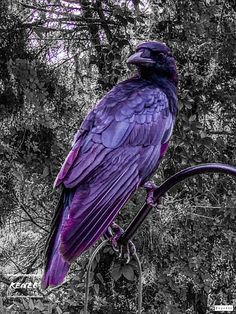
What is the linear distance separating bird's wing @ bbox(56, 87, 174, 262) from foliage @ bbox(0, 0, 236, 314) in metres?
1.20

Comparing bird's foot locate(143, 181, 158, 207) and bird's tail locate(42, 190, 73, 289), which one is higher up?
bird's foot locate(143, 181, 158, 207)

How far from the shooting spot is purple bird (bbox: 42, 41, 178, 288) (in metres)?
1.08

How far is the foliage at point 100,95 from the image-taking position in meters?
2.72

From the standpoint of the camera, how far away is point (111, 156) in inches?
50.3

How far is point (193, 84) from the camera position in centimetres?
279

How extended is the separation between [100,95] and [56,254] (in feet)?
6.11

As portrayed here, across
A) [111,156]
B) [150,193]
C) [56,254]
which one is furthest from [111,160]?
[56,254]

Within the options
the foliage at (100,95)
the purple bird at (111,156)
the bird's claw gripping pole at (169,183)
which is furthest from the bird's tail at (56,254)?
the foliage at (100,95)

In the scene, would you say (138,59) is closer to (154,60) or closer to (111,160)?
(154,60)

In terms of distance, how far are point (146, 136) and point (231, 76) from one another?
5.13 ft

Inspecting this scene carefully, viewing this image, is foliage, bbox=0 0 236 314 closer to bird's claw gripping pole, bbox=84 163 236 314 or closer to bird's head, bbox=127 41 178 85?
bird's head, bbox=127 41 178 85

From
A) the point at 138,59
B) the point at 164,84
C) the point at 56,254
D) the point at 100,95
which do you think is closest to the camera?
the point at 56,254

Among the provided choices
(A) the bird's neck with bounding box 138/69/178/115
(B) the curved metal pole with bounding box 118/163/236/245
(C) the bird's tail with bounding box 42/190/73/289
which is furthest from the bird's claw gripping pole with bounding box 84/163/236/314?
(A) the bird's neck with bounding box 138/69/178/115

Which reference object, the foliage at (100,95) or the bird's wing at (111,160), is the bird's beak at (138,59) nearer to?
the bird's wing at (111,160)
